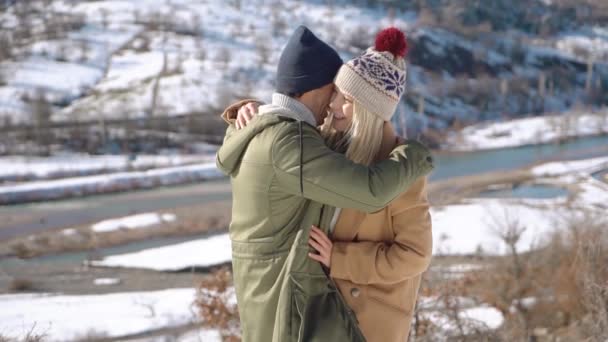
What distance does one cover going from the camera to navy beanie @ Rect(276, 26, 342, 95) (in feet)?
6.42

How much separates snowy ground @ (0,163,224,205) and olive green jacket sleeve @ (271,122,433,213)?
27.7 m

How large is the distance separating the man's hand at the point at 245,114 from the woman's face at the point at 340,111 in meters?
0.29

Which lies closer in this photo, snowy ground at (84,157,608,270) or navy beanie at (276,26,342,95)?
navy beanie at (276,26,342,95)

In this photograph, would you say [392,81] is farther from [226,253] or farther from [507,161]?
[507,161]

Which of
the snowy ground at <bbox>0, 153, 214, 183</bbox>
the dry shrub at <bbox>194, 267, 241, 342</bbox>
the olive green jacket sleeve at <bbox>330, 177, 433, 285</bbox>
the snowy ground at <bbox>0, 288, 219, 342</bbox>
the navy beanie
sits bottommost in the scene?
the snowy ground at <bbox>0, 153, 214, 183</bbox>

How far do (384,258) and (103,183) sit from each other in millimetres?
29075

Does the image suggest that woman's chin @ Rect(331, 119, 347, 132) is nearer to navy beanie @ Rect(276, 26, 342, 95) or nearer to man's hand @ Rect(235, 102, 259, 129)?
navy beanie @ Rect(276, 26, 342, 95)

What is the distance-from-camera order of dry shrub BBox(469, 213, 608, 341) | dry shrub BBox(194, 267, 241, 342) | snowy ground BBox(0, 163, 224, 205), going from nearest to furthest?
dry shrub BBox(194, 267, 241, 342)
dry shrub BBox(469, 213, 608, 341)
snowy ground BBox(0, 163, 224, 205)

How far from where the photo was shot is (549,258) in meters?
13.7

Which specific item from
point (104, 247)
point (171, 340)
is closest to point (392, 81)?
point (171, 340)

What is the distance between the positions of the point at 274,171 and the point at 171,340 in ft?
36.0

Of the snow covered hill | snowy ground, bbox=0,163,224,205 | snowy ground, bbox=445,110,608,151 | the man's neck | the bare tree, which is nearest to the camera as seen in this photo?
the man's neck

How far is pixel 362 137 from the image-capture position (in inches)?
75.1

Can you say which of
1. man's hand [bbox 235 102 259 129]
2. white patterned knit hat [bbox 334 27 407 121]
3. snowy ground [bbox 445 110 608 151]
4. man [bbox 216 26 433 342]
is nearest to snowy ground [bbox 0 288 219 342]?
man's hand [bbox 235 102 259 129]
